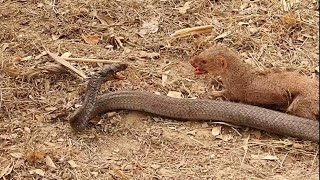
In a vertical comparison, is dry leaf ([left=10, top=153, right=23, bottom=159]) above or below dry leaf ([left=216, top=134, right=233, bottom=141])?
below

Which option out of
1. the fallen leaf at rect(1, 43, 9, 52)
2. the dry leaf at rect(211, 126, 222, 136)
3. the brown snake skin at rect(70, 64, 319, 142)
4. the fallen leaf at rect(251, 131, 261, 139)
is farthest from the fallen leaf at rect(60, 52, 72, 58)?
the fallen leaf at rect(251, 131, 261, 139)

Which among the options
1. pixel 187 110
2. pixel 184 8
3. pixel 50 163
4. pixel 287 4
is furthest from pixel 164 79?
pixel 287 4

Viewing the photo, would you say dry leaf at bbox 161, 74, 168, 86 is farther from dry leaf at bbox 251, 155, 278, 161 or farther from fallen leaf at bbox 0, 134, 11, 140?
fallen leaf at bbox 0, 134, 11, 140

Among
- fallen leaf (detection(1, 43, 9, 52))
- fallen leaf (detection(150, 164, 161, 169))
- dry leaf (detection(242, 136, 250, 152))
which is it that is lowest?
fallen leaf (detection(1, 43, 9, 52))

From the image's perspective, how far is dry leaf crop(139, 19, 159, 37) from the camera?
4.33 metres

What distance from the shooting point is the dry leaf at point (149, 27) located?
14.2 ft

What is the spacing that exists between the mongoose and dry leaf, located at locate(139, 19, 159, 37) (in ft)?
2.16

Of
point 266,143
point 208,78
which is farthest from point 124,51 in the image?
point 266,143

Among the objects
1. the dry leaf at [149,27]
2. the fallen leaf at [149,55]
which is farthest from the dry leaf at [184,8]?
the fallen leaf at [149,55]

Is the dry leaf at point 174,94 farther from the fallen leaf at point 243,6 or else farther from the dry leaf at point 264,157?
the fallen leaf at point 243,6

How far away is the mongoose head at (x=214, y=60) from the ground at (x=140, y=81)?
147 mm

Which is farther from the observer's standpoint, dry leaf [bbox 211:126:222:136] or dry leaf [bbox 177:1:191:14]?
dry leaf [bbox 177:1:191:14]

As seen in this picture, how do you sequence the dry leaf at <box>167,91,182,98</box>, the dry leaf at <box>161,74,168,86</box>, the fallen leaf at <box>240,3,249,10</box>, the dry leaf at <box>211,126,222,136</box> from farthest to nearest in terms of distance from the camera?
the fallen leaf at <box>240,3,249,10</box>, the dry leaf at <box>161,74,168,86</box>, the dry leaf at <box>167,91,182,98</box>, the dry leaf at <box>211,126,222,136</box>

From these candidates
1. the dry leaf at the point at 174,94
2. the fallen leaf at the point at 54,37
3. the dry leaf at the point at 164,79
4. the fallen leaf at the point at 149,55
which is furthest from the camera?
the fallen leaf at the point at 54,37
